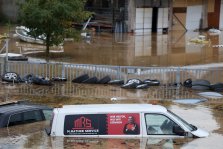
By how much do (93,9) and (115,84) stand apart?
28612 mm

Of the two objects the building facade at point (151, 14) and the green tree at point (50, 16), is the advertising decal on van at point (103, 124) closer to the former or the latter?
the green tree at point (50, 16)

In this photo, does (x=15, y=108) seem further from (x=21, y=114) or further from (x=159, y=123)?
(x=159, y=123)

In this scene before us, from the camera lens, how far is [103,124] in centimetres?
1209

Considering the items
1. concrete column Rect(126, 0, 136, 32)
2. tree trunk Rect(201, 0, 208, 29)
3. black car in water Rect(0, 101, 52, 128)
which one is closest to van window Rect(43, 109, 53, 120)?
black car in water Rect(0, 101, 52, 128)

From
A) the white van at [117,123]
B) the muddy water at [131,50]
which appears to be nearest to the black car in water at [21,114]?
the white van at [117,123]

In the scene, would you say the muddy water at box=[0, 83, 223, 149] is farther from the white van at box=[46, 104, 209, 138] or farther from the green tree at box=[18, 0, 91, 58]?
the green tree at box=[18, 0, 91, 58]

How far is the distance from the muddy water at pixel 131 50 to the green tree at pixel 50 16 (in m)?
1.59

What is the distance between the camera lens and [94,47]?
37.5 m

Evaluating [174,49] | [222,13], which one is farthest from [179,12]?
[174,49]

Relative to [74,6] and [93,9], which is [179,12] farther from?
[74,6]

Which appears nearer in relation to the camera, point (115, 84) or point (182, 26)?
point (115, 84)

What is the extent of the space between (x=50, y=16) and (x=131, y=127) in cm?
1855

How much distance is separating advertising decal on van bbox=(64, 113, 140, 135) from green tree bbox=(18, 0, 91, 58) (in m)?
18.1

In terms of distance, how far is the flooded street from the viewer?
39.5 ft
